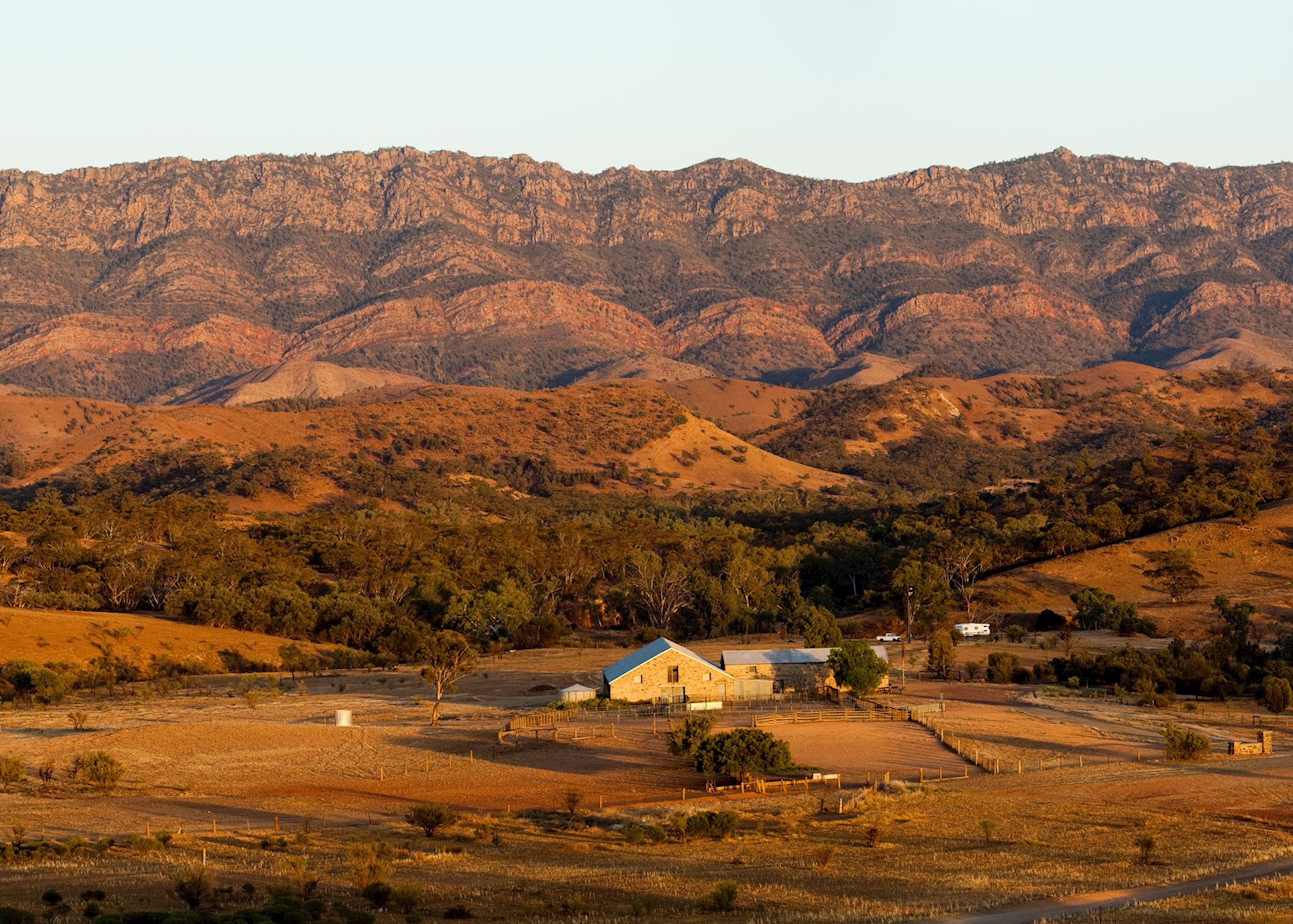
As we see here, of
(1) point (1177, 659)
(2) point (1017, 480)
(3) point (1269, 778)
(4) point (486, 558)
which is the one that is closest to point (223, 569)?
(4) point (486, 558)

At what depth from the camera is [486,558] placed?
10162 cm

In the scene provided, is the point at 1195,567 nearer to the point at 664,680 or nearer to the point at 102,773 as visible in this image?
the point at 664,680

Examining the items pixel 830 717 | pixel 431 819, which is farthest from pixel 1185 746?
pixel 431 819

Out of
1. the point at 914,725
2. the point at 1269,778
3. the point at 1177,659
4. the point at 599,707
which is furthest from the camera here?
the point at 1177,659

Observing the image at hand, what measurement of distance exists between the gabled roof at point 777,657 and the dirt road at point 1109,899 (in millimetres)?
30180

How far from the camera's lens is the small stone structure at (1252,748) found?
152 ft

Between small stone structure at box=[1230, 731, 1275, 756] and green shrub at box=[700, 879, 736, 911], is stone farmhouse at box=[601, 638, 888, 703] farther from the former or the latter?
green shrub at box=[700, 879, 736, 911]

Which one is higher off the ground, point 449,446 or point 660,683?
point 449,446

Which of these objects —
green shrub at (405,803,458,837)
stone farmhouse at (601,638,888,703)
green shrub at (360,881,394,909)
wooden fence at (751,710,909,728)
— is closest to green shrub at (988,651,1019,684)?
stone farmhouse at (601,638,888,703)

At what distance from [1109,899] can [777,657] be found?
33.0 meters

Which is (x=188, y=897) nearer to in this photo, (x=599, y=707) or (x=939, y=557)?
(x=599, y=707)

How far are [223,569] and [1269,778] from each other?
6597 cm

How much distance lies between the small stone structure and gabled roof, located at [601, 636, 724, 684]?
63.4ft

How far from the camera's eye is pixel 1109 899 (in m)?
28.2
